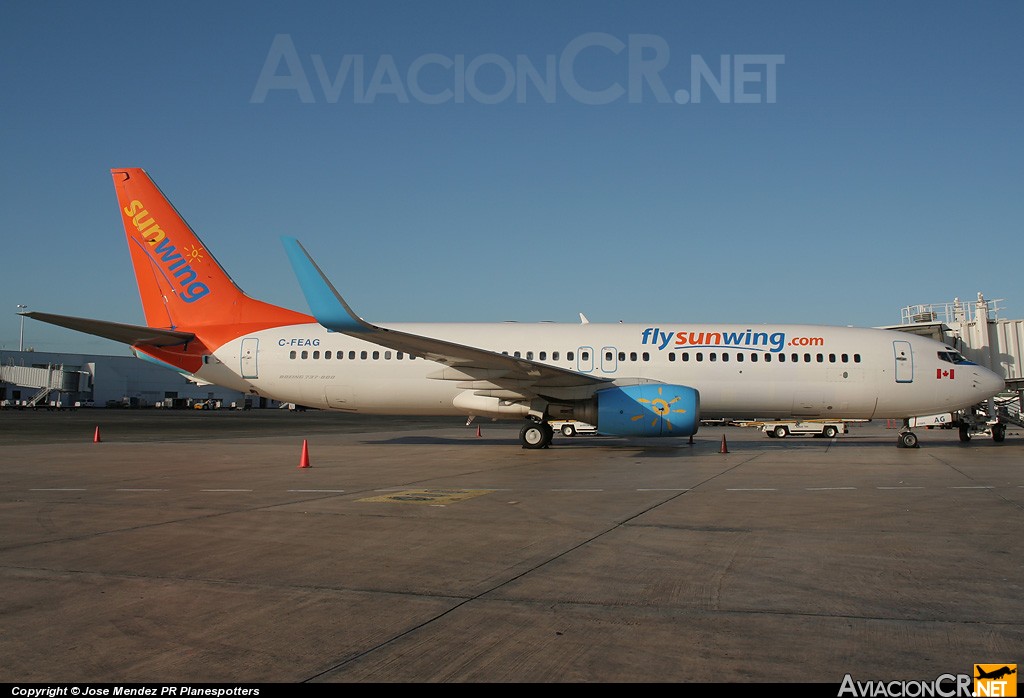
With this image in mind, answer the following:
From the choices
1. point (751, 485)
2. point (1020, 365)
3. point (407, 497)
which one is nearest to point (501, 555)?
point (407, 497)

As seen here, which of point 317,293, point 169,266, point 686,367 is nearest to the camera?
point 317,293

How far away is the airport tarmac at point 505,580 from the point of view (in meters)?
3.80

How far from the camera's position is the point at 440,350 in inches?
674

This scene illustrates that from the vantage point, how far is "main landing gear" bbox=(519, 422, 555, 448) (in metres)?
19.2

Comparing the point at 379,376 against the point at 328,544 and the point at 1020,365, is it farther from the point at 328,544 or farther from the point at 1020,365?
the point at 1020,365

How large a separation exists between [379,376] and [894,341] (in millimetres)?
14419

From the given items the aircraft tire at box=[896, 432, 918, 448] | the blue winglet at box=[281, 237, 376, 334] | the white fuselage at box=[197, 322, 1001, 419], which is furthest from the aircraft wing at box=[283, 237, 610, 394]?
the aircraft tire at box=[896, 432, 918, 448]

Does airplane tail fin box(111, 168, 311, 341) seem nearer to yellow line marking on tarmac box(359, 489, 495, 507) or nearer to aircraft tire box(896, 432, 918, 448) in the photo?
yellow line marking on tarmac box(359, 489, 495, 507)

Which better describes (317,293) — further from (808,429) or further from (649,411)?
(808,429)

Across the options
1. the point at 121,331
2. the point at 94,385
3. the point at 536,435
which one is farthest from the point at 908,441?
the point at 94,385

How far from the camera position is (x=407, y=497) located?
9898mm

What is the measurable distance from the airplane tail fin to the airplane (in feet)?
0.10

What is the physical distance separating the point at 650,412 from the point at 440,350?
5212 millimetres

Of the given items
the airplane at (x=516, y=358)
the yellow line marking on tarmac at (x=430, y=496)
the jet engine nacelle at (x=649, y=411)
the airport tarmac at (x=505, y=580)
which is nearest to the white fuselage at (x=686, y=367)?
the airplane at (x=516, y=358)
